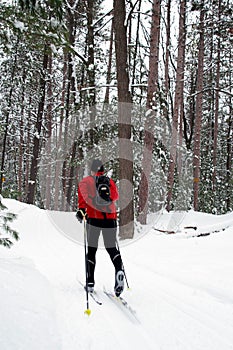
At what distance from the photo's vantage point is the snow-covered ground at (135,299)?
3.43 metres

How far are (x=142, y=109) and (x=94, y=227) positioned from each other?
338 inches

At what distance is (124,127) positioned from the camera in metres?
10.5

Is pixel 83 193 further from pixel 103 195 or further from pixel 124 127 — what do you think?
pixel 124 127

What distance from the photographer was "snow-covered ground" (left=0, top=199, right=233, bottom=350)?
343 centimetres

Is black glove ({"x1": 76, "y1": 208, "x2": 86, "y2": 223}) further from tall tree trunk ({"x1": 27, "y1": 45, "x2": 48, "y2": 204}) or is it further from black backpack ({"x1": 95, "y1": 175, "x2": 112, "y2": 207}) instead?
tall tree trunk ({"x1": 27, "y1": 45, "x2": 48, "y2": 204})

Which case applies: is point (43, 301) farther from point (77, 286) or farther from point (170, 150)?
point (170, 150)

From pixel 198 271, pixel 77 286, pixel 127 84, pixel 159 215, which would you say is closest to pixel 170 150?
pixel 159 215

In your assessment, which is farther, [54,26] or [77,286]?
[77,286]

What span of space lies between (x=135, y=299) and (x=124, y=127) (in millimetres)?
6387

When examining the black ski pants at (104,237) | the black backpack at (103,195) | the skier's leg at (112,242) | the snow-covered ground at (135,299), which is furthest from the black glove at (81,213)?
the snow-covered ground at (135,299)

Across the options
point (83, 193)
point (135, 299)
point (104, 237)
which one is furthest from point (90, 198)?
point (135, 299)

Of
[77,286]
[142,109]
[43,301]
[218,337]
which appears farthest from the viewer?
[142,109]

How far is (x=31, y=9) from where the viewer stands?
4.74 meters

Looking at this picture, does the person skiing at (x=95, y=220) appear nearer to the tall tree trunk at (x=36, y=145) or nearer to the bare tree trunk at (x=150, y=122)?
the bare tree trunk at (x=150, y=122)
